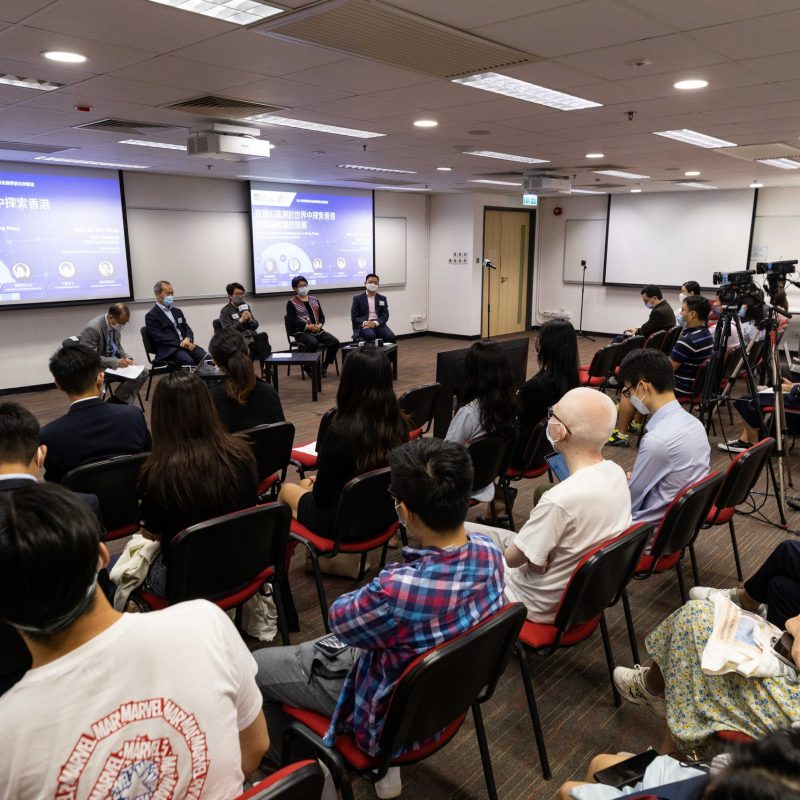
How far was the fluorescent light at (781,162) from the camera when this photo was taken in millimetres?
7195

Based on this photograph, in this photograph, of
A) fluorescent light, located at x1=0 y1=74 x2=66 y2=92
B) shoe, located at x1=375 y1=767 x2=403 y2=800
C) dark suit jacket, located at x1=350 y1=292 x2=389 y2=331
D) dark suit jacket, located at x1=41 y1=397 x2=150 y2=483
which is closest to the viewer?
shoe, located at x1=375 y1=767 x2=403 y2=800

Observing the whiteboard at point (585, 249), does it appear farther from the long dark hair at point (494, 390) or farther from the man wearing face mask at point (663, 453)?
the man wearing face mask at point (663, 453)

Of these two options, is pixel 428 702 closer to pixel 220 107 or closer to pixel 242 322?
pixel 220 107

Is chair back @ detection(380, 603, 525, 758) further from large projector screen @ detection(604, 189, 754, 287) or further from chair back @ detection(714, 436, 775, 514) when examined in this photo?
large projector screen @ detection(604, 189, 754, 287)

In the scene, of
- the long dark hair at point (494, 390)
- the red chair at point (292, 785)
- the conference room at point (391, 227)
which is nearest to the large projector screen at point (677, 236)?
the conference room at point (391, 227)

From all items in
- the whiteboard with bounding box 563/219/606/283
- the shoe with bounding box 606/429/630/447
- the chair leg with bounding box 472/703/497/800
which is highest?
the whiteboard with bounding box 563/219/606/283

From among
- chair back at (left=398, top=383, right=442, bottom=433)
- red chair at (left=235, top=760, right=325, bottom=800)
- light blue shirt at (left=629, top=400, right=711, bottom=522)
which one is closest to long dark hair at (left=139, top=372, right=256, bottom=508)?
red chair at (left=235, top=760, right=325, bottom=800)

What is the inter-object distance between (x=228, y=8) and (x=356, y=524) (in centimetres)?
226

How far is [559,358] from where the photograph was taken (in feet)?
13.4

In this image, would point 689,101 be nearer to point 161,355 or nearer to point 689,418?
point 689,418

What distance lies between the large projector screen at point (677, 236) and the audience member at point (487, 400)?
9364 mm

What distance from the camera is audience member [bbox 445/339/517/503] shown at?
348 cm

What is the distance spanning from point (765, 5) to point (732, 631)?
245cm

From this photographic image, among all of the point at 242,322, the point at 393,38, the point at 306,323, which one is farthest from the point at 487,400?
the point at 306,323
